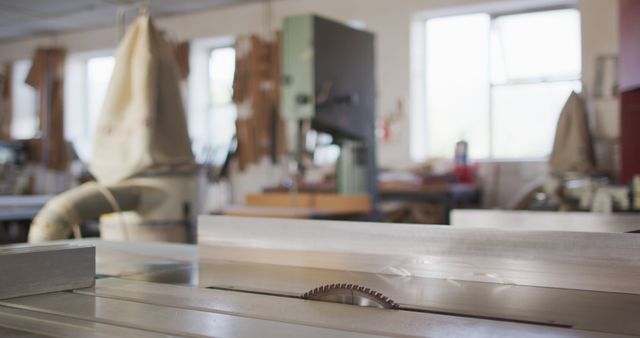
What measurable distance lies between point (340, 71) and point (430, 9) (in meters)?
3.32

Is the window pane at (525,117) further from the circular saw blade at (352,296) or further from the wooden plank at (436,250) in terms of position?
the circular saw blade at (352,296)

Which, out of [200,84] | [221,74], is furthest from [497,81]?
[200,84]

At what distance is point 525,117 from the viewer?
5.98 meters

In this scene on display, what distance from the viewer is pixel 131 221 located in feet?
8.25

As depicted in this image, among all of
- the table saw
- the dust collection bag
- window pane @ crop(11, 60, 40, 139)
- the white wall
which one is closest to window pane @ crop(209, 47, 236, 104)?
the white wall

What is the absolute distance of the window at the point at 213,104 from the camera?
764 cm

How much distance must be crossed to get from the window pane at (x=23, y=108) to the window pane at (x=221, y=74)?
2.95 metres

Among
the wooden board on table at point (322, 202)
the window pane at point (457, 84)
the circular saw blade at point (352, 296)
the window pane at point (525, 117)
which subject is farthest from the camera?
the window pane at point (457, 84)

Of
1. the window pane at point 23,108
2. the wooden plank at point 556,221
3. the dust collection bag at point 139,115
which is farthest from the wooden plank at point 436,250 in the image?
the window pane at point 23,108

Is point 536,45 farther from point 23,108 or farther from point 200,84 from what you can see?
point 23,108

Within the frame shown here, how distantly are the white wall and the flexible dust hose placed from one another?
13.5ft

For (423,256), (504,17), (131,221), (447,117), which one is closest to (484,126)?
(447,117)

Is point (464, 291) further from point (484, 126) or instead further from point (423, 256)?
point (484, 126)

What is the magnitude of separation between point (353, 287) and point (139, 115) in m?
1.76
